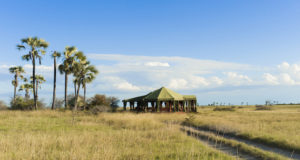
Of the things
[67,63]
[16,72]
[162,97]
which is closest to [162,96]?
[162,97]

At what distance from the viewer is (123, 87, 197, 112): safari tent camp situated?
35.3m

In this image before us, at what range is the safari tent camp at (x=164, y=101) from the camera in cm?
3534

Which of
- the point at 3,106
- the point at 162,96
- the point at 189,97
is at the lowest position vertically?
the point at 3,106

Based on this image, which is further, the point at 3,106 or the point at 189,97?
the point at 3,106

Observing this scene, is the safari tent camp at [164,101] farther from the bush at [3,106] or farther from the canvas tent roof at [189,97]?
the bush at [3,106]

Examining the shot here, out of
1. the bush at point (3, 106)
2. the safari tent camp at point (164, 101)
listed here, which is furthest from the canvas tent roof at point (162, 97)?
the bush at point (3, 106)

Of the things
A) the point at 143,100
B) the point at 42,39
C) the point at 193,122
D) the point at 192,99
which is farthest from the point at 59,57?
the point at 193,122

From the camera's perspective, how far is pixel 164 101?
36125 mm

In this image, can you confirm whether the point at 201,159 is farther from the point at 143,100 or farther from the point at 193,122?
the point at 143,100

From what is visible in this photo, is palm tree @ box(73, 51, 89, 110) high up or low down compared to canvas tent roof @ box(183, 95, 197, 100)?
up

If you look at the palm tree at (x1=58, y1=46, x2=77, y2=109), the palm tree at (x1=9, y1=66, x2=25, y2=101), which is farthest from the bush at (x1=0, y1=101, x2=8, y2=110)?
the palm tree at (x1=58, y1=46, x2=77, y2=109)

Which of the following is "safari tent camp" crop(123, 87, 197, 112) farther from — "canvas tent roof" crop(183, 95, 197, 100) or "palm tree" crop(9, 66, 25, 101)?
"palm tree" crop(9, 66, 25, 101)

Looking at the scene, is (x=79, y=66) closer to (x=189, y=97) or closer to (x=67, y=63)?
(x=67, y=63)

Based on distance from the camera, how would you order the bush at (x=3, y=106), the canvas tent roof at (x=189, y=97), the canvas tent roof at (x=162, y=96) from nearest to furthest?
1. the canvas tent roof at (x=162, y=96)
2. the canvas tent roof at (x=189, y=97)
3. the bush at (x=3, y=106)
